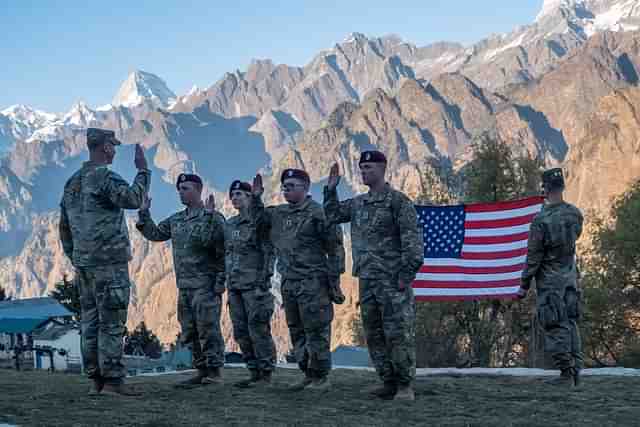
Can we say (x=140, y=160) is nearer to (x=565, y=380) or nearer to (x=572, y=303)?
(x=572, y=303)

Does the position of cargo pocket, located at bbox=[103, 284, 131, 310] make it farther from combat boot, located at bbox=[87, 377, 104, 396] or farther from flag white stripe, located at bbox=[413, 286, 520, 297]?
flag white stripe, located at bbox=[413, 286, 520, 297]

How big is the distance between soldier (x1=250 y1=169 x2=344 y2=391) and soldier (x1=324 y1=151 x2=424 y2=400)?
0.67 metres

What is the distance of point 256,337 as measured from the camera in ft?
37.4

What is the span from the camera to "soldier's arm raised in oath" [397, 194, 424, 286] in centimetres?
947

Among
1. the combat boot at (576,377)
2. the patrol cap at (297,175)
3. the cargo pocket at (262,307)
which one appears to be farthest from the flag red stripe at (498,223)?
the patrol cap at (297,175)

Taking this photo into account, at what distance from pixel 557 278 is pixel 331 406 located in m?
3.60

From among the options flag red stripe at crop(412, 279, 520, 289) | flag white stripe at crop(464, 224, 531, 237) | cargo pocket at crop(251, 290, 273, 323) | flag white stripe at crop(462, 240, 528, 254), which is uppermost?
flag white stripe at crop(464, 224, 531, 237)

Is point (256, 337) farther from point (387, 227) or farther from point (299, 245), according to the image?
point (387, 227)

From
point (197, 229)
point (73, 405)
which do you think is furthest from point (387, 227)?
point (73, 405)

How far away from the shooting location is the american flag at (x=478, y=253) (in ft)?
56.2

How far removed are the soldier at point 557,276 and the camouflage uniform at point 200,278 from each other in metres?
3.88

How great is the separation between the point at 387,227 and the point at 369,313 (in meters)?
0.97

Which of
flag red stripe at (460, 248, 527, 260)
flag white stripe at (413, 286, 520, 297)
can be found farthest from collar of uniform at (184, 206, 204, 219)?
flag red stripe at (460, 248, 527, 260)

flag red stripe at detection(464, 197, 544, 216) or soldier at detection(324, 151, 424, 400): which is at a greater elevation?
flag red stripe at detection(464, 197, 544, 216)
